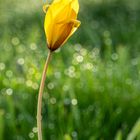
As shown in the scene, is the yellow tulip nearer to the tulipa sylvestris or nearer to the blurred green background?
the tulipa sylvestris

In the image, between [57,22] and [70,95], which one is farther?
[70,95]

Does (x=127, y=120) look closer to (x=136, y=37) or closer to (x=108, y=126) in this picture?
(x=108, y=126)

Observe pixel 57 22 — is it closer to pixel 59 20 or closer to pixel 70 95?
pixel 59 20

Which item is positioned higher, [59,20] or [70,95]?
[59,20]

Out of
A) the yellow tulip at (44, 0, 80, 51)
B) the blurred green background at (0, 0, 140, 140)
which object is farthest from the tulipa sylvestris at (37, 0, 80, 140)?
the blurred green background at (0, 0, 140, 140)

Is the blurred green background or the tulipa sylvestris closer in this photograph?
the tulipa sylvestris

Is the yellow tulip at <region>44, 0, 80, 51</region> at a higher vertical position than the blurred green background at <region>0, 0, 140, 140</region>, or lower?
higher

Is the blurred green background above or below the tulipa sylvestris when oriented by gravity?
below

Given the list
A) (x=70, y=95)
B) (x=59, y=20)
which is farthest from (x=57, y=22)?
(x=70, y=95)

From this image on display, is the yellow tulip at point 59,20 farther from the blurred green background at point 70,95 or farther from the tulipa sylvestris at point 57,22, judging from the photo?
the blurred green background at point 70,95

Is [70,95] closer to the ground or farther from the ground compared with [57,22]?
closer to the ground

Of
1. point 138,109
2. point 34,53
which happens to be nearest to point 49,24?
point 138,109
